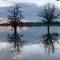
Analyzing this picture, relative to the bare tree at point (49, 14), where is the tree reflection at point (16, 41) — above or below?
below

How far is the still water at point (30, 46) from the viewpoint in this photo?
178cm

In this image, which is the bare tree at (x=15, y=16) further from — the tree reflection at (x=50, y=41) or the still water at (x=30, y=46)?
the tree reflection at (x=50, y=41)

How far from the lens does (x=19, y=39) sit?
6.05 ft

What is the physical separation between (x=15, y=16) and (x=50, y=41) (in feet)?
1.67

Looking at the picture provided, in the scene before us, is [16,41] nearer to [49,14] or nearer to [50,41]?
[50,41]

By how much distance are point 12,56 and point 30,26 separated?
1.34 feet

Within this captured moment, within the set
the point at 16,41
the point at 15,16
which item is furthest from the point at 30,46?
the point at 15,16

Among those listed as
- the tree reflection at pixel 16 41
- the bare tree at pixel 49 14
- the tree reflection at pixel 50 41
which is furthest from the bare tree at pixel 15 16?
the tree reflection at pixel 50 41

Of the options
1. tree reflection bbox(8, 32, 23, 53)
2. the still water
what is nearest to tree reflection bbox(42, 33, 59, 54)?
the still water

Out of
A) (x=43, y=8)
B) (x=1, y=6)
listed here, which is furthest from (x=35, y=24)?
(x=1, y=6)

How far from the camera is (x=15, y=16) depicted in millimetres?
1848

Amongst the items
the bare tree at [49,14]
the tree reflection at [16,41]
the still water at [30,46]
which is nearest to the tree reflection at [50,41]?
the still water at [30,46]

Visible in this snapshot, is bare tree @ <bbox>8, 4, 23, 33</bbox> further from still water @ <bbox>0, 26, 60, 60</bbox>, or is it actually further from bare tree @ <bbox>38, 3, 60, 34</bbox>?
bare tree @ <bbox>38, 3, 60, 34</bbox>

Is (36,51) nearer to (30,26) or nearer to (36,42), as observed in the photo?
(36,42)
